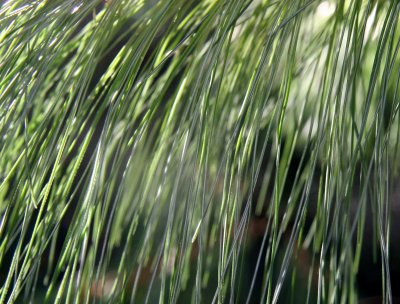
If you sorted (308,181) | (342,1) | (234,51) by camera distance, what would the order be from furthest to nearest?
(234,51), (342,1), (308,181)

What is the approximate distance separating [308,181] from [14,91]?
1.03ft

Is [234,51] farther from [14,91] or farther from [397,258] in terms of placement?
[397,258]

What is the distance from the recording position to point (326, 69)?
2.15 feet

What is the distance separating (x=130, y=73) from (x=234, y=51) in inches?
6.5

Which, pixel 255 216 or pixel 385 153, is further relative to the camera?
pixel 255 216

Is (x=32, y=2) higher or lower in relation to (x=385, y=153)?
higher

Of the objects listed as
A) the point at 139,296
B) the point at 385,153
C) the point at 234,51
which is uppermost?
the point at 234,51

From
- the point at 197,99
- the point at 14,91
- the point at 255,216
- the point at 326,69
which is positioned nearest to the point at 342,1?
the point at 326,69

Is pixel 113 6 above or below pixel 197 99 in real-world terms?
above

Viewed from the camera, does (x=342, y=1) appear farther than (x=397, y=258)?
No

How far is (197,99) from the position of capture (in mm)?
641

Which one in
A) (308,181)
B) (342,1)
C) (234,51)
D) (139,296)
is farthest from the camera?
(139,296)

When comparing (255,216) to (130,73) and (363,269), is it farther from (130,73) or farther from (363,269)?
(130,73)

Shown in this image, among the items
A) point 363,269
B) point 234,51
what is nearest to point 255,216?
point 363,269
